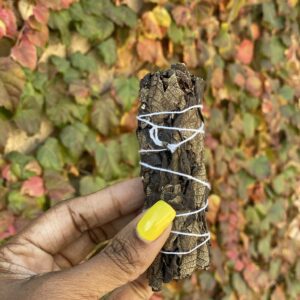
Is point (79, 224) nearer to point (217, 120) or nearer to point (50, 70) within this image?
point (50, 70)

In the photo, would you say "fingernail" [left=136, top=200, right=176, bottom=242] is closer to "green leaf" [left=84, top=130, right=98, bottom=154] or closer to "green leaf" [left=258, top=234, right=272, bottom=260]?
"green leaf" [left=84, top=130, right=98, bottom=154]

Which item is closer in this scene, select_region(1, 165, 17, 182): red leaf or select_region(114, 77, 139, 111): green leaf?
select_region(1, 165, 17, 182): red leaf

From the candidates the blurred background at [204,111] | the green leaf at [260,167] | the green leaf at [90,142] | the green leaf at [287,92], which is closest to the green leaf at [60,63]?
the blurred background at [204,111]

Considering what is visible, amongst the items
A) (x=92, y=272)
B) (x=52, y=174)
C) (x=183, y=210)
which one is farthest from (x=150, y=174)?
(x=52, y=174)

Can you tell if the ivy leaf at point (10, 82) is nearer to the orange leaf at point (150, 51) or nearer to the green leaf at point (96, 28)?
the green leaf at point (96, 28)

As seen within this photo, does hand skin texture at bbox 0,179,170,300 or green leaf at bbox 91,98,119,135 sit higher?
green leaf at bbox 91,98,119,135

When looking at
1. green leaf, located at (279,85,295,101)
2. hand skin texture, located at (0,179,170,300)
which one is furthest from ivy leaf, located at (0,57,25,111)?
green leaf, located at (279,85,295,101)

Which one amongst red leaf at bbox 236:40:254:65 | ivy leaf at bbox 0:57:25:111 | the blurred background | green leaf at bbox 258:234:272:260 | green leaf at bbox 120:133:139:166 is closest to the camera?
ivy leaf at bbox 0:57:25:111

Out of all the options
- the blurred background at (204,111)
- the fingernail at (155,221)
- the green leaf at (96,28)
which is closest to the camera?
the fingernail at (155,221)
